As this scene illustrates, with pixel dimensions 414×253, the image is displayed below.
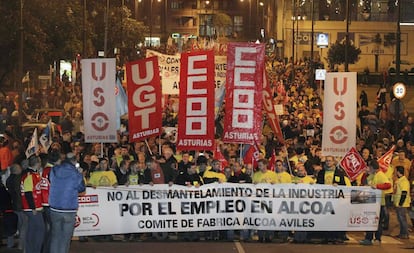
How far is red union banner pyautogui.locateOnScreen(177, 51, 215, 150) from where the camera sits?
15.1 meters

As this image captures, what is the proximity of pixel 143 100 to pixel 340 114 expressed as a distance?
4028mm

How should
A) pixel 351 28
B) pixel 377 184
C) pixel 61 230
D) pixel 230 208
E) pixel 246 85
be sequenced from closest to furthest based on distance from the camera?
pixel 61 230 < pixel 230 208 < pixel 377 184 < pixel 246 85 < pixel 351 28

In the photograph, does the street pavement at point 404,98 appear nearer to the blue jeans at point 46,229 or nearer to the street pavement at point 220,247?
the street pavement at point 220,247

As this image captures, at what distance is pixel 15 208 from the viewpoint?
478 inches

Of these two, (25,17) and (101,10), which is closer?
(25,17)

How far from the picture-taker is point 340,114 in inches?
619

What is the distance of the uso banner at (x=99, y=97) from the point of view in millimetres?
15836

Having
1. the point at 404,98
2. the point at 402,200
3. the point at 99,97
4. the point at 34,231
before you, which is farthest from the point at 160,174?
the point at 404,98

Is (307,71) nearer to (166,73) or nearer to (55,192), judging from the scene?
(166,73)

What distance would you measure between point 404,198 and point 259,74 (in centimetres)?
364

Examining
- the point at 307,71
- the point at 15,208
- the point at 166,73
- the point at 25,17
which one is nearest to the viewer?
the point at 15,208

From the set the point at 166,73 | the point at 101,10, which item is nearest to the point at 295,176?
the point at 166,73

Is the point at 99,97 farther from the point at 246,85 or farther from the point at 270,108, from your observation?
the point at 270,108

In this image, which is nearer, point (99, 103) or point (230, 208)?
point (230, 208)
